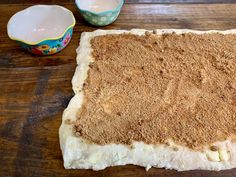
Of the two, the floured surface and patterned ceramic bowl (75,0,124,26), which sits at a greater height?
patterned ceramic bowl (75,0,124,26)

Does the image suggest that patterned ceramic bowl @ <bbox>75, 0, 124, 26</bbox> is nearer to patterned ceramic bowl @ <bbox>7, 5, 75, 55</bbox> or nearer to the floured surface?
patterned ceramic bowl @ <bbox>7, 5, 75, 55</bbox>

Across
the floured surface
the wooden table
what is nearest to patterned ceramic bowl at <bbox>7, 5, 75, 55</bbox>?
the wooden table

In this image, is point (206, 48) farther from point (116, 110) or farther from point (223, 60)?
point (116, 110)

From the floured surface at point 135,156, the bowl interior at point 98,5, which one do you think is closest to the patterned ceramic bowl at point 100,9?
the bowl interior at point 98,5

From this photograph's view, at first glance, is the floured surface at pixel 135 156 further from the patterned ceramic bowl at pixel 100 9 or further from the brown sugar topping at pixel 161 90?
the patterned ceramic bowl at pixel 100 9

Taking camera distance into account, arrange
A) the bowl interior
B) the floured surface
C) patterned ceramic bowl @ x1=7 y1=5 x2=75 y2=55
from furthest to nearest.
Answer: the bowl interior < patterned ceramic bowl @ x1=7 y1=5 x2=75 y2=55 < the floured surface

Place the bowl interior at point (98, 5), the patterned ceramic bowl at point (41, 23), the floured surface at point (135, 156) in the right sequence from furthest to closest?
the bowl interior at point (98, 5) < the patterned ceramic bowl at point (41, 23) < the floured surface at point (135, 156)

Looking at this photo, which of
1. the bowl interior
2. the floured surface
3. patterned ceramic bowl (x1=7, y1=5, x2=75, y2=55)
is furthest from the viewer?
the bowl interior
